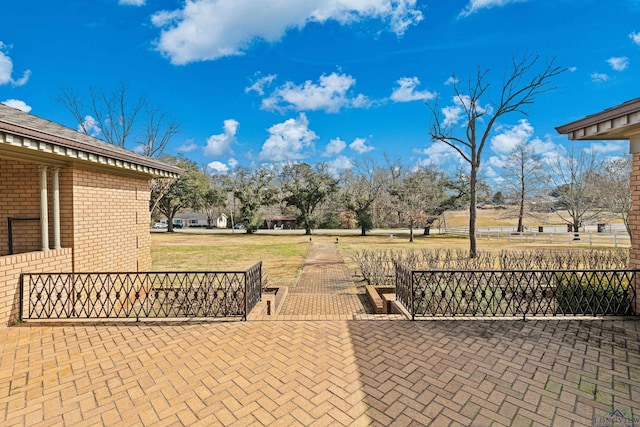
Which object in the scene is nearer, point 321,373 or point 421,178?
point 321,373

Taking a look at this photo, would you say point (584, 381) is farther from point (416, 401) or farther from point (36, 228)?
point (36, 228)

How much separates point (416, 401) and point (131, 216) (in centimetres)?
726

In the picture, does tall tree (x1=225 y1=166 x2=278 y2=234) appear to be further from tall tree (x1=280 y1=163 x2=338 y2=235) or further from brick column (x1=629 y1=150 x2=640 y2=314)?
brick column (x1=629 y1=150 x2=640 y2=314)

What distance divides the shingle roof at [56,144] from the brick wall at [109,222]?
563mm

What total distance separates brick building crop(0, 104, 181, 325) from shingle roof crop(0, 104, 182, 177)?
1 cm

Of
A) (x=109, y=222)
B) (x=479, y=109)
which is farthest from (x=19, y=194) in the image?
(x=479, y=109)

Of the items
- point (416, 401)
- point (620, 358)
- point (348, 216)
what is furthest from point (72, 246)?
point (348, 216)

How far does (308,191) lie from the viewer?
35.5 meters

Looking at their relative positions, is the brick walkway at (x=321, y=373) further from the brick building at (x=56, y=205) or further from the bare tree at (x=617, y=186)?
the bare tree at (x=617, y=186)

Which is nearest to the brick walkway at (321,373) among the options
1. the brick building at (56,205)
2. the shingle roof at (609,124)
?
the brick building at (56,205)

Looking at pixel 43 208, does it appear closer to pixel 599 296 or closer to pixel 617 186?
pixel 599 296

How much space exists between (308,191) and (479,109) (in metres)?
21.7

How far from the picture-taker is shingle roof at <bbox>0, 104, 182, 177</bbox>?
3.90m

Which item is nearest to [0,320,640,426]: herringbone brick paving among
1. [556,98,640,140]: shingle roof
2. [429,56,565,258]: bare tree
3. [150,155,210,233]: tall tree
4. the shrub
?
the shrub
